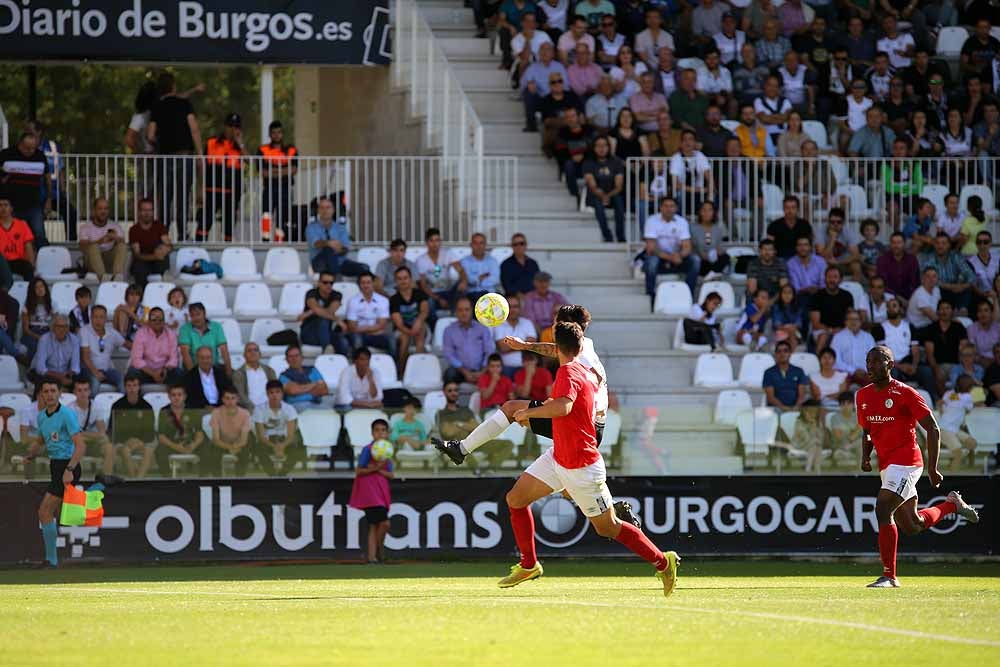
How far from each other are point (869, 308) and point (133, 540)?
10.8 meters

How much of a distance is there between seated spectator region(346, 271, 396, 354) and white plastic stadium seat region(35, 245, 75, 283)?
413 cm

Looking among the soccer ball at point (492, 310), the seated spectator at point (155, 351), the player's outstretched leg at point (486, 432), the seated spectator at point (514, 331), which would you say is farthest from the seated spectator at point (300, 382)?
the player's outstretched leg at point (486, 432)

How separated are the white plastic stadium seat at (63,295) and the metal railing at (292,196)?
1.67 m

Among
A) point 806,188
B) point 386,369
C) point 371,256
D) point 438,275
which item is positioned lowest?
point 386,369

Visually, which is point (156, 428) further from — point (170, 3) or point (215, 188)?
point (170, 3)

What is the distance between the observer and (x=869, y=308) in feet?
81.1

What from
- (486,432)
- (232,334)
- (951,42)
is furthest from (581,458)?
(951,42)

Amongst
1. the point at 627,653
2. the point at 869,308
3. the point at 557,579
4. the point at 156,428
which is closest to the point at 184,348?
the point at 156,428

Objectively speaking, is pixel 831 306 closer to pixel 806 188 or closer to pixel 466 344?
pixel 806 188

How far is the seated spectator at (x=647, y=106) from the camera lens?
88.7 feet

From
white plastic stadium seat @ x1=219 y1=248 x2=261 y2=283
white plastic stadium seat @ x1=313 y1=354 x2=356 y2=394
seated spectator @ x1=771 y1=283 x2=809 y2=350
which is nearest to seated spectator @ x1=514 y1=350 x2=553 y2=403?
white plastic stadium seat @ x1=313 y1=354 x2=356 y2=394

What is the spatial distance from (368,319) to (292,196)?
3.73m

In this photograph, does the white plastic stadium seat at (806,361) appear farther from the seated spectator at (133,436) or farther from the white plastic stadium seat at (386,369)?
the seated spectator at (133,436)

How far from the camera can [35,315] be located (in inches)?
898
